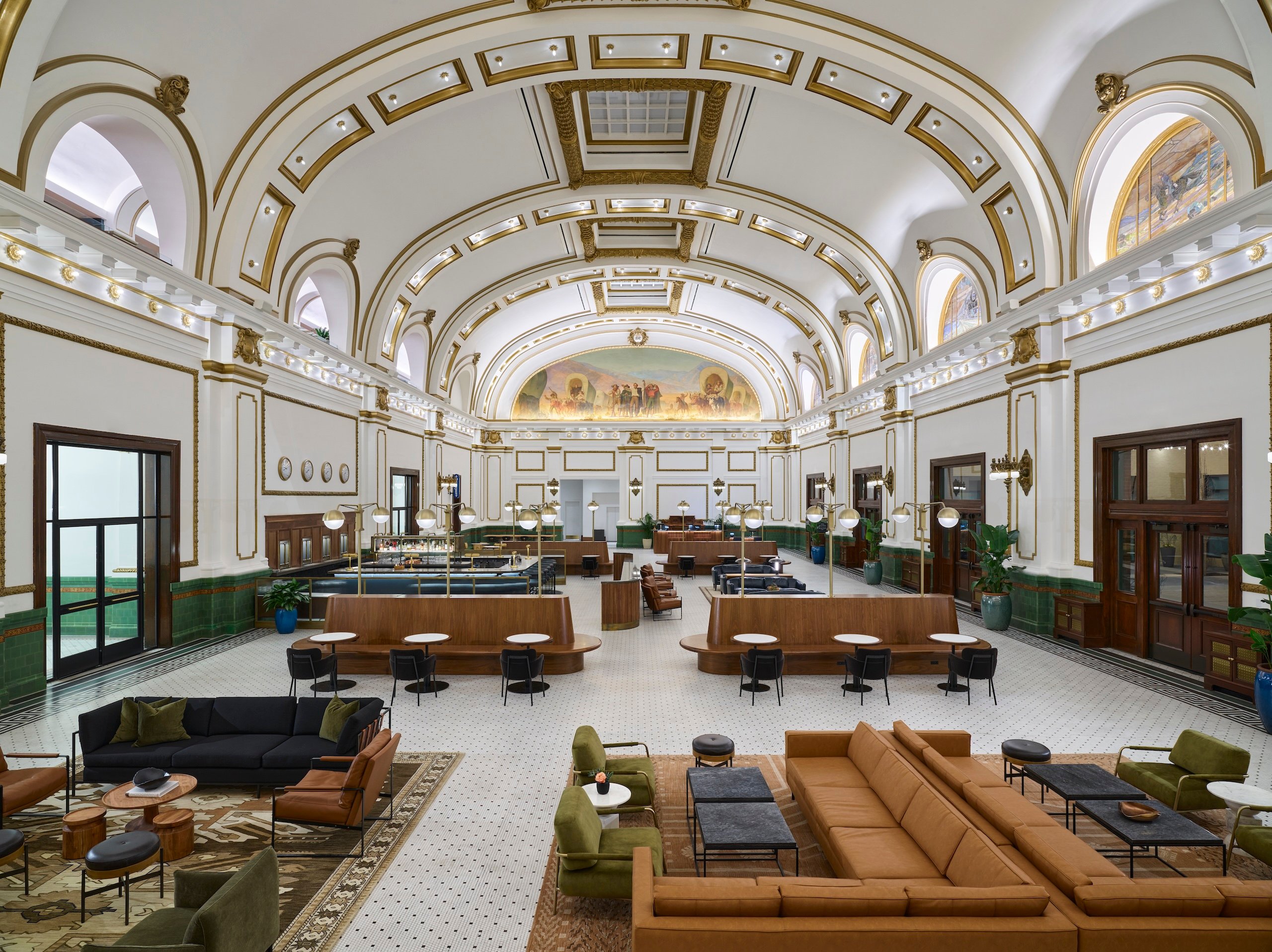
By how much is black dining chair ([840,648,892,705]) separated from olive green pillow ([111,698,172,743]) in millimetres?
7017

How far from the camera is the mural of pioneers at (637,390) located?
29953 millimetres

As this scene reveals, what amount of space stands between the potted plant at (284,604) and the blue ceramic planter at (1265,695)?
42.6 ft

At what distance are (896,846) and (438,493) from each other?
20.1 metres

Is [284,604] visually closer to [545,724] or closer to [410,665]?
[410,665]

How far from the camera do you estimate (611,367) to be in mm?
30000

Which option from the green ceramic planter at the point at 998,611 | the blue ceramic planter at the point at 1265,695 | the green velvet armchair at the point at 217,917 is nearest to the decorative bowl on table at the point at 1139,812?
the blue ceramic planter at the point at 1265,695

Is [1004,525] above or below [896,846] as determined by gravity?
above

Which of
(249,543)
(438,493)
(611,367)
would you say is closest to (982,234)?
(249,543)

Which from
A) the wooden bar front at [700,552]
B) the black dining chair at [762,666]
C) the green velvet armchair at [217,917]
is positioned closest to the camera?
the green velvet armchair at [217,917]

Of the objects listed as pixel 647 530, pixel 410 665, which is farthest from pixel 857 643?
pixel 647 530

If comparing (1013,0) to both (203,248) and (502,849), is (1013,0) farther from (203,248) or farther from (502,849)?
(203,248)

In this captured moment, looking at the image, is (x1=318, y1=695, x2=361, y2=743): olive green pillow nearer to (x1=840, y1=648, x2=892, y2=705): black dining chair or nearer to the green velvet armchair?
the green velvet armchair

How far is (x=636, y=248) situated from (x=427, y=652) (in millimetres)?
14400

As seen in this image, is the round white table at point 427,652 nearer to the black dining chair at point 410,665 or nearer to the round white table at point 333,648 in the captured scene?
the black dining chair at point 410,665
